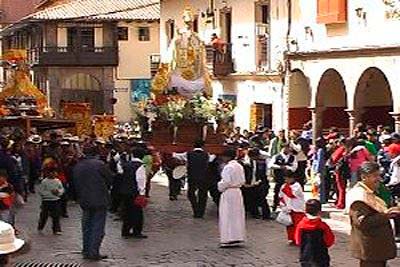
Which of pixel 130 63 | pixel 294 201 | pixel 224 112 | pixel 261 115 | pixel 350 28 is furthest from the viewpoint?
pixel 130 63

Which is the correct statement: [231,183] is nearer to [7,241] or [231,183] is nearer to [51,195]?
[51,195]

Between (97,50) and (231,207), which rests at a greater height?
(97,50)

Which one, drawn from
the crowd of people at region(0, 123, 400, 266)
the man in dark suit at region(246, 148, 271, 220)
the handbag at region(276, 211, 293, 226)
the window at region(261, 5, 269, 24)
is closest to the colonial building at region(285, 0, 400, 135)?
the window at region(261, 5, 269, 24)

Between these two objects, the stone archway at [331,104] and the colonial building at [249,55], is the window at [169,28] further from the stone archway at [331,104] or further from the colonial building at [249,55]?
the stone archway at [331,104]

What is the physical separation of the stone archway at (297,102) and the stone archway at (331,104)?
1.32 m

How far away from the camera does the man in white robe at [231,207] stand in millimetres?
15406

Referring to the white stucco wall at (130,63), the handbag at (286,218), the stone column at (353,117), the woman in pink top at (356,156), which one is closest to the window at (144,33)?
the white stucco wall at (130,63)

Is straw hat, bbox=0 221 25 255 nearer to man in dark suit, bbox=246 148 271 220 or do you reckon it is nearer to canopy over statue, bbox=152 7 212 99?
man in dark suit, bbox=246 148 271 220

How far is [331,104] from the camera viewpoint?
29547 mm

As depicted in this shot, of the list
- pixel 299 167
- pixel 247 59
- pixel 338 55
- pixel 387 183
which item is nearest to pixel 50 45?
pixel 247 59

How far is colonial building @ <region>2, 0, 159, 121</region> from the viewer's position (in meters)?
57.6

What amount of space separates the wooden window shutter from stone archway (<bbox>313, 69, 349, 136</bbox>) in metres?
1.86

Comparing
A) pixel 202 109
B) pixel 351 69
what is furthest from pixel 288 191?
pixel 351 69

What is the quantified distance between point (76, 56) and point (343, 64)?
32610 millimetres
